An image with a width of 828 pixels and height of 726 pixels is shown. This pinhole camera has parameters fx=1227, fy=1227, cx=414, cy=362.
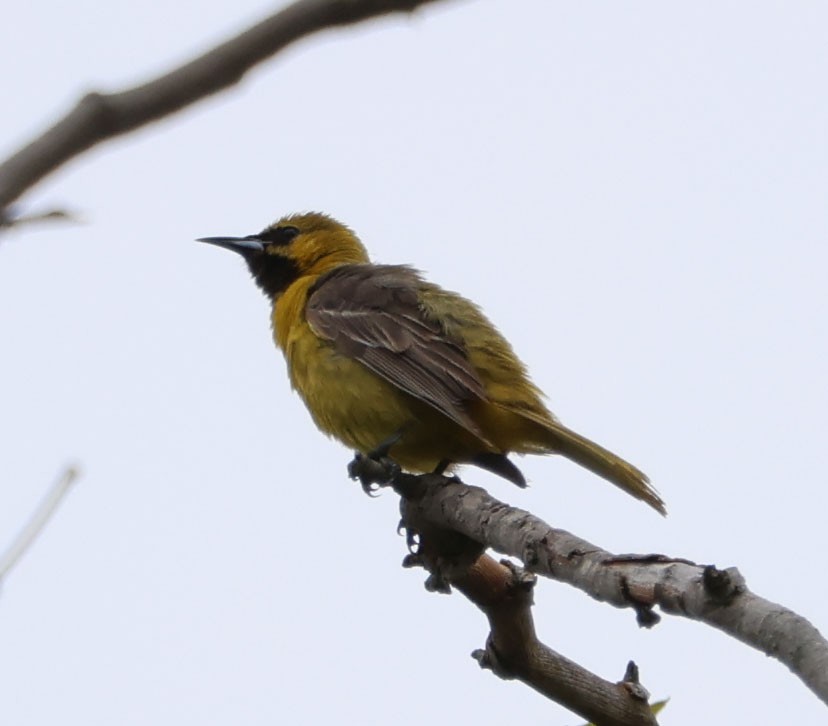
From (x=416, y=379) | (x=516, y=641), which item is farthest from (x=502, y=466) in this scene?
(x=516, y=641)

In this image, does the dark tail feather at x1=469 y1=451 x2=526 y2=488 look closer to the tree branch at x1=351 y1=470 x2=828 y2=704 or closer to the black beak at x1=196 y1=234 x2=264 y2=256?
the tree branch at x1=351 y1=470 x2=828 y2=704

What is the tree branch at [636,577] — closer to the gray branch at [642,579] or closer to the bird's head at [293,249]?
the gray branch at [642,579]

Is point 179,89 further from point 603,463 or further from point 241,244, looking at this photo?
point 241,244

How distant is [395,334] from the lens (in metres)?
6.26

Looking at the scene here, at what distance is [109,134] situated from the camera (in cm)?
133

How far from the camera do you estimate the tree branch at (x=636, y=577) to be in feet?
6.56

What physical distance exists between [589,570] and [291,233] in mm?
5403

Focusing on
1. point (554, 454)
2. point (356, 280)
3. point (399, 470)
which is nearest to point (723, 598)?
point (399, 470)

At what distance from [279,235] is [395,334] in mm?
2107

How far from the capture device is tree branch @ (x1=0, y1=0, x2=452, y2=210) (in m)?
1.31

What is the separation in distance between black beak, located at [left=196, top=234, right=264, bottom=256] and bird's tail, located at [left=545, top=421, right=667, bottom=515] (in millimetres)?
3193

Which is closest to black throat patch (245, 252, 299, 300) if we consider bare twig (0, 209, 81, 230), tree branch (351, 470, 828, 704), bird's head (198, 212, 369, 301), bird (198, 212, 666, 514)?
bird's head (198, 212, 369, 301)

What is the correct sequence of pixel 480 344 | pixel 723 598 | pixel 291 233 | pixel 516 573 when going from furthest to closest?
pixel 291 233
pixel 480 344
pixel 516 573
pixel 723 598

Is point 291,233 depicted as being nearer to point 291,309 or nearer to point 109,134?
point 291,309
